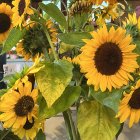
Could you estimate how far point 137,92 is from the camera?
14.6 inches

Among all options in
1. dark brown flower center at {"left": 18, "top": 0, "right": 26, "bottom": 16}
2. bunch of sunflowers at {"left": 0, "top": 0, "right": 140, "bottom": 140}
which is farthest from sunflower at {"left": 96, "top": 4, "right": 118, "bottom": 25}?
dark brown flower center at {"left": 18, "top": 0, "right": 26, "bottom": 16}

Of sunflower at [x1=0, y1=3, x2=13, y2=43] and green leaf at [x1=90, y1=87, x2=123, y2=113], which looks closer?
green leaf at [x1=90, y1=87, x2=123, y2=113]

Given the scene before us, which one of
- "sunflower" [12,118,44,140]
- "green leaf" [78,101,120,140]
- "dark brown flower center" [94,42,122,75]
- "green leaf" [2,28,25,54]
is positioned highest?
"green leaf" [2,28,25,54]

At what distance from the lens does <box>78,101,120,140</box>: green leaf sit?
15.1 inches

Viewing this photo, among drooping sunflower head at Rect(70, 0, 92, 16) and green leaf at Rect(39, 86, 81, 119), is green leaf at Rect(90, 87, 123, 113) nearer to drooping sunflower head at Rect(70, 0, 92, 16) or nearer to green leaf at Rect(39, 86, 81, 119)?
green leaf at Rect(39, 86, 81, 119)

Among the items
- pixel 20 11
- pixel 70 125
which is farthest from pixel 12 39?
pixel 70 125

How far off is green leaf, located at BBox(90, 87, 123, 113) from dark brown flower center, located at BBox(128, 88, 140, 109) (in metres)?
0.02

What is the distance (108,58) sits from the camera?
360 mm

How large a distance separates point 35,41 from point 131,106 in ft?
0.50

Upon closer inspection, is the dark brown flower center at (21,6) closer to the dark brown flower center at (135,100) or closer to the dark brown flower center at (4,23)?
the dark brown flower center at (4,23)

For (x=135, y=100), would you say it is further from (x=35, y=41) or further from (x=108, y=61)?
(x=35, y=41)

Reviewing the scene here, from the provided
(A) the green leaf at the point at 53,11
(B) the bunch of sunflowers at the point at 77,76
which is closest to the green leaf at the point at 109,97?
(B) the bunch of sunflowers at the point at 77,76

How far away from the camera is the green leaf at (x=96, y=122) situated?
0.38 meters

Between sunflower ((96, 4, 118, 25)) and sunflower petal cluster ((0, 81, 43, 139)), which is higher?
sunflower ((96, 4, 118, 25))
